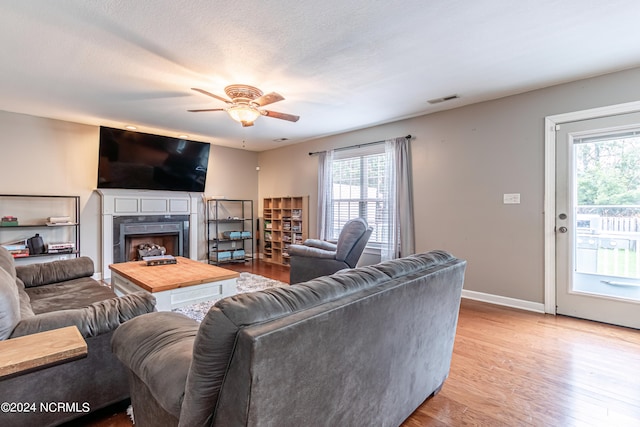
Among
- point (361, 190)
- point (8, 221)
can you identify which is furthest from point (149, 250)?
point (361, 190)

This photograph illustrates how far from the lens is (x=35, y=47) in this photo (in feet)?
8.21

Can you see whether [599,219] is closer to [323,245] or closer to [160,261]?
[323,245]

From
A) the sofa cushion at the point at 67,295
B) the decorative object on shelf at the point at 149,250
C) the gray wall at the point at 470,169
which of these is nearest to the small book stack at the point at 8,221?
the gray wall at the point at 470,169

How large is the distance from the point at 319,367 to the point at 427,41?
8.06ft

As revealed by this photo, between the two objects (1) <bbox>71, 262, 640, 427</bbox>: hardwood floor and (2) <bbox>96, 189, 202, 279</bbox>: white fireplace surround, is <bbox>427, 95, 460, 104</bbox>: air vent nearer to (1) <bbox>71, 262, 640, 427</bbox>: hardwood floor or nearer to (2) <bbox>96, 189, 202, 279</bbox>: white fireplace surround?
(1) <bbox>71, 262, 640, 427</bbox>: hardwood floor

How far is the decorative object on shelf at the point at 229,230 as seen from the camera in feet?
20.3

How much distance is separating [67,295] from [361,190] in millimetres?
3913

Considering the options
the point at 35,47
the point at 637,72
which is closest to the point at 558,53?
the point at 637,72

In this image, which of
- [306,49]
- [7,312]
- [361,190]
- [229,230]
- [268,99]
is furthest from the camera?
[229,230]

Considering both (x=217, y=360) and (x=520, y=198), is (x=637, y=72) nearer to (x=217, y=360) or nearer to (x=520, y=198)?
(x=520, y=198)

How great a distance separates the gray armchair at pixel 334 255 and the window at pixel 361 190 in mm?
968

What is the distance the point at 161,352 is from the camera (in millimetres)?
1187

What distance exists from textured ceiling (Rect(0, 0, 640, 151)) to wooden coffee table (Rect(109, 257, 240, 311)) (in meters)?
1.92

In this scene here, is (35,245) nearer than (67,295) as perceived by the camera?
No
